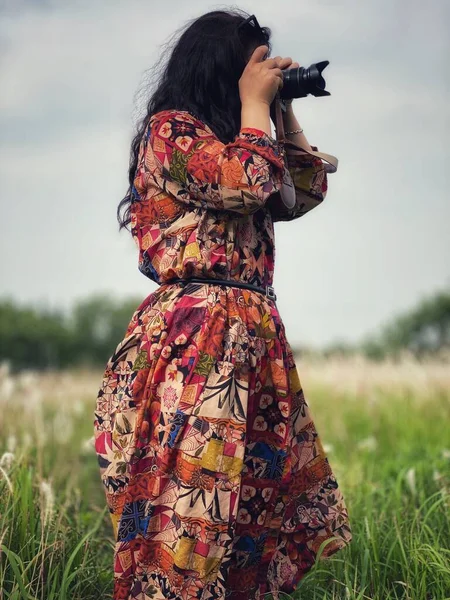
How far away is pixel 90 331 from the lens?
38.0 meters

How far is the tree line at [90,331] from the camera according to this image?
32.4 m

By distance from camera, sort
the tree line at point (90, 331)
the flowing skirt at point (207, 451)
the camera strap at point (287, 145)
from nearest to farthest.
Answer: the flowing skirt at point (207, 451) < the camera strap at point (287, 145) < the tree line at point (90, 331)

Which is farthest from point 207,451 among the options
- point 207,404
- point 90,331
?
point 90,331

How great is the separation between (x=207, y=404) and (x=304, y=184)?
81cm

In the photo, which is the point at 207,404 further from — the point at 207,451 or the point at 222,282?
the point at 222,282

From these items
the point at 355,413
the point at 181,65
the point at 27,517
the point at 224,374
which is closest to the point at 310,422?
the point at 224,374

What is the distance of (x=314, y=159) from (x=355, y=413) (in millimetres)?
5154

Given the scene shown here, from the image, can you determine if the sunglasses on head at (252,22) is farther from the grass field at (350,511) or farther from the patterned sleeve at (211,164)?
the grass field at (350,511)

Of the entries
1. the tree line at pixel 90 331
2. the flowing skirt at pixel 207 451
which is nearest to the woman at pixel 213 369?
the flowing skirt at pixel 207 451

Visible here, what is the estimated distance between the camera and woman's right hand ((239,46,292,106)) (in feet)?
7.23

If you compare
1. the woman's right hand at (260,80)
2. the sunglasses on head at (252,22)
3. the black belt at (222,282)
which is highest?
the sunglasses on head at (252,22)

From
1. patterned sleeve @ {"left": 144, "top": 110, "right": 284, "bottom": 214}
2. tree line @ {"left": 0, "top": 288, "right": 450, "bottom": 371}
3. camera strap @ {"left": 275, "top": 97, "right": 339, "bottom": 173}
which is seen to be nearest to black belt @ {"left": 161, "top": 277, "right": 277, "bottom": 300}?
patterned sleeve @ {"left": 144, "top": 110, "right": 284, "bottom": 214}

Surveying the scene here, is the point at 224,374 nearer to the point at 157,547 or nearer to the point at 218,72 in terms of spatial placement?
the point at 157,547

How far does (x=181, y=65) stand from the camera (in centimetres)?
236
